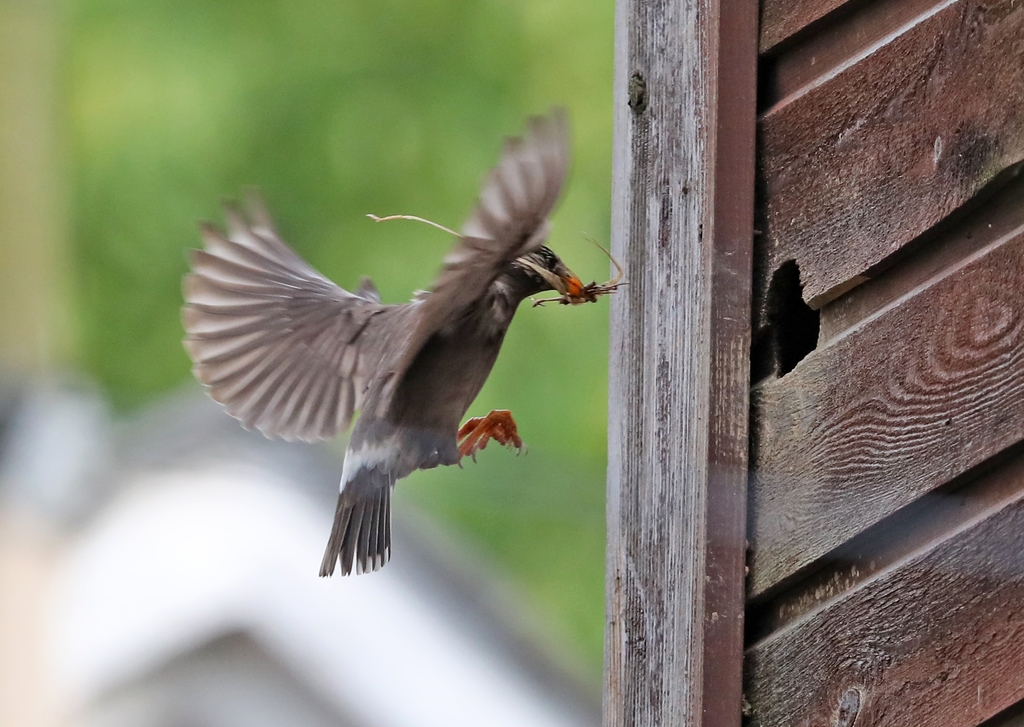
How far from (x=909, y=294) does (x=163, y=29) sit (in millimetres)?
3498

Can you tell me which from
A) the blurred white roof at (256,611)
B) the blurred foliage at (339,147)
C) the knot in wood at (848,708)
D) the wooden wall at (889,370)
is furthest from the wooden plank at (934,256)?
the blurred foliage at (339,147)

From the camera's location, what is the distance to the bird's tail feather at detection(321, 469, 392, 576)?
130 centimetres

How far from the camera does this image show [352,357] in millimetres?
1391

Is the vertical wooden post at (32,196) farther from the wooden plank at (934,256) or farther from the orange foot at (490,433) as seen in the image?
the wooden plank at (934,256)

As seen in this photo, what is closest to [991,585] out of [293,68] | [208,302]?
[208,302]

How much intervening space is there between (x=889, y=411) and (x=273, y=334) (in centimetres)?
73

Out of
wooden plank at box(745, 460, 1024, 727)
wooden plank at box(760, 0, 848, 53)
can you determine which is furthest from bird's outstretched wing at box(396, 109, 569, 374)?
wooden plank at box(745, 460, 1024, 727)

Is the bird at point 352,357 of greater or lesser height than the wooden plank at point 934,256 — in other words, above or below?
below

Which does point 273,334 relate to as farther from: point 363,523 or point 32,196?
point 32,196

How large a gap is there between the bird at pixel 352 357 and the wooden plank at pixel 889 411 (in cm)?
25

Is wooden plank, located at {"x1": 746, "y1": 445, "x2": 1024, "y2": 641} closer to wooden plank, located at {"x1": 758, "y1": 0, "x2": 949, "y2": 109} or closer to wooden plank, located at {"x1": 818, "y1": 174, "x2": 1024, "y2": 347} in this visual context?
wooden plank, located at {"x1": 818, "y1": 174, "x2": 1024, "y2": 347}

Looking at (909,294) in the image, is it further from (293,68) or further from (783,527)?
(293,68)

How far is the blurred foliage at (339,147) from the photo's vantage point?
11.2 ft

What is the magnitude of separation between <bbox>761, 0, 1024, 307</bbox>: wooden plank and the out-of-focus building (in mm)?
886
